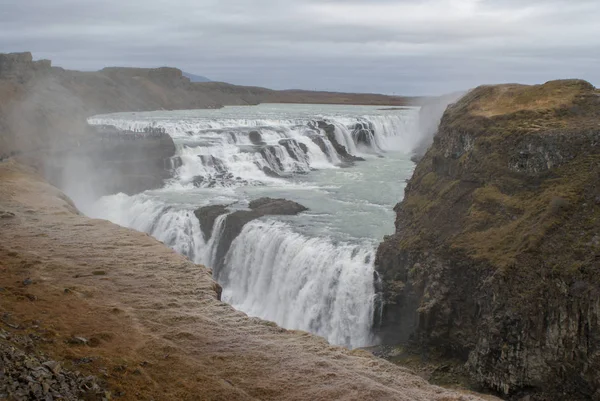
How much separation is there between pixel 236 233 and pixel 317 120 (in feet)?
86.1

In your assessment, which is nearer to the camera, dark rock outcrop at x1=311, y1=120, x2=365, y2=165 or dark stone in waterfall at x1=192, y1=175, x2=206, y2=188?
dark stone in waterfall at x1=192, y1=175, x2=206, y2=188

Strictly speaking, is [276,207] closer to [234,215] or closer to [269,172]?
[234,215]

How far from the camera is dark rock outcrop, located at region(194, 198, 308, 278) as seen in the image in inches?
912

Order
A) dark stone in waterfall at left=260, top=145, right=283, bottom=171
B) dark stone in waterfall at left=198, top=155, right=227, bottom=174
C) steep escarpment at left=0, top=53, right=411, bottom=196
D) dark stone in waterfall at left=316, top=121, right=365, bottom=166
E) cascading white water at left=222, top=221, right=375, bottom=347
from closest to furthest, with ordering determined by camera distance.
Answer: cascading white water at left=222, top=221, right=375, bottom=347
steep escarpment at left=0, top=53, right=411, bottom=196
dark stone in waterfall at left=198, top=155, right=227, bottom=174
dark stone in waterfall at left=260, top=145, right=283, bottom=171
dark stone in waterfall at left=316, top=121, right=365, bottom=166

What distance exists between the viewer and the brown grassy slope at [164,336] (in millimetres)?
9609

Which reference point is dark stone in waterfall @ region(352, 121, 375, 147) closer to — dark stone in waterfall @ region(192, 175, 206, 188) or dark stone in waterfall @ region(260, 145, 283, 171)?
dark stone in waterfall @ region(260, 145, 283, 171)

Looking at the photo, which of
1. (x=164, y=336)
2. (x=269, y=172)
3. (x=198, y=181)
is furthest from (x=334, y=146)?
(x=164, y=336)

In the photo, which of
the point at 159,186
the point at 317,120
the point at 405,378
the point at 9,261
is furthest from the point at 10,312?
the point at 317,120

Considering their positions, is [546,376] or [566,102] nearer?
[546,376]

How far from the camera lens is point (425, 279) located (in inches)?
627

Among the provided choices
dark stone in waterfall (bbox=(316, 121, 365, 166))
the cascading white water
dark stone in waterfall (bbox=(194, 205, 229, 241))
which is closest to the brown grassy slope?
the cascading white water

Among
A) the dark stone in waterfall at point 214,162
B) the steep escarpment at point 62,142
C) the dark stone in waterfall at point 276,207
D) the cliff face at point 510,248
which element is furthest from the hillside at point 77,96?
the cliff face at point 510,248

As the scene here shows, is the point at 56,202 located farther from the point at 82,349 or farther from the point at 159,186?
the point at 82,349

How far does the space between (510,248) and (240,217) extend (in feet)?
38.7
